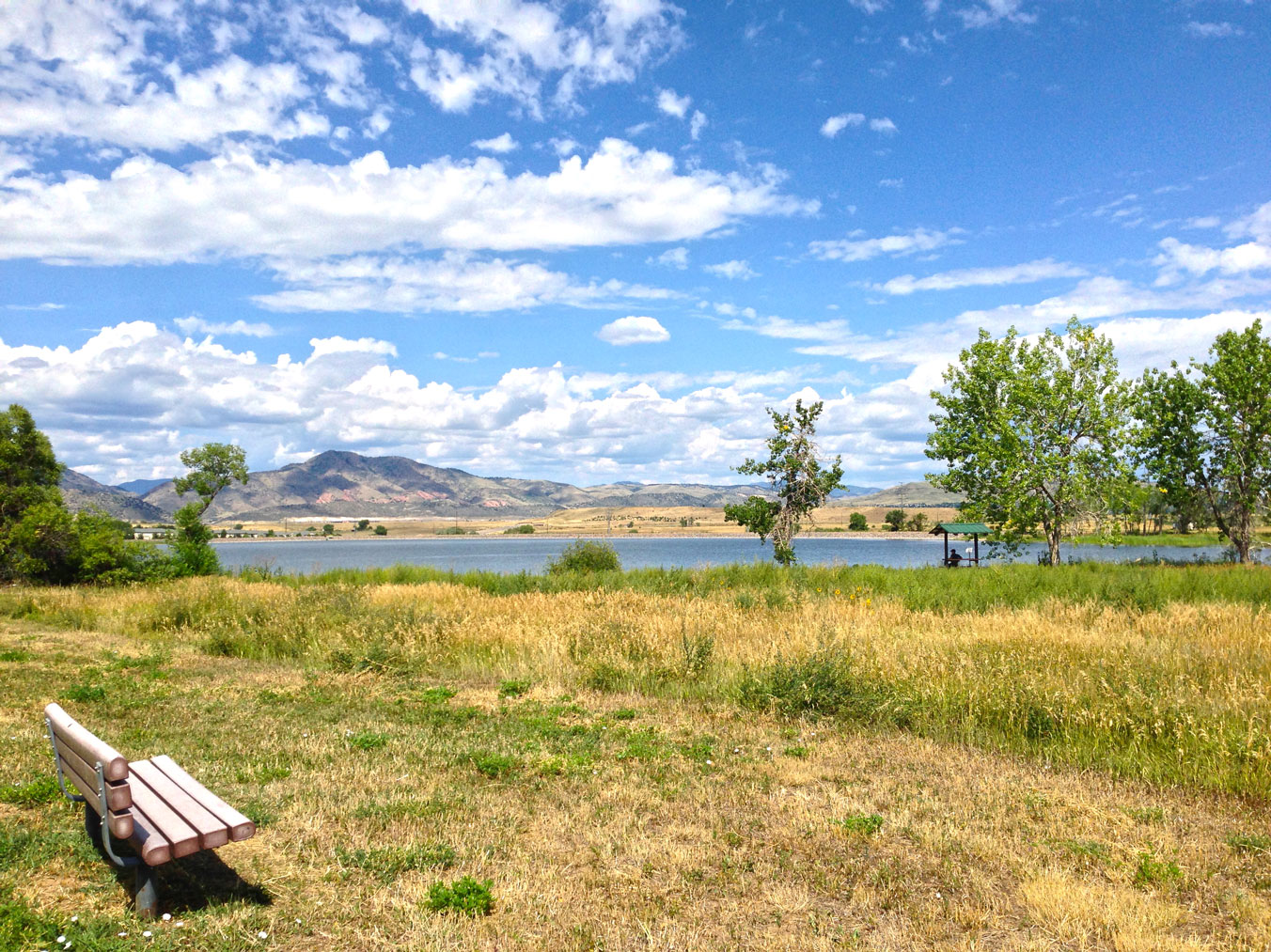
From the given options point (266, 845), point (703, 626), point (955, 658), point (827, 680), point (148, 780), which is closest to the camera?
point (148, 780)

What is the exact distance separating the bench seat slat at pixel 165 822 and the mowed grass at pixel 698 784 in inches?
21.6

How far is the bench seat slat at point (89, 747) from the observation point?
13.7 ft

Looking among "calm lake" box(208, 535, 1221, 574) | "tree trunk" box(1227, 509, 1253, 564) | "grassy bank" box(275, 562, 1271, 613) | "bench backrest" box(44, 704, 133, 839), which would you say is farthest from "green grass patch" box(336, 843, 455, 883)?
"tree trunk" box(1227, 509, 1253, 564)

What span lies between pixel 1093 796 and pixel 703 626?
7.52 metres

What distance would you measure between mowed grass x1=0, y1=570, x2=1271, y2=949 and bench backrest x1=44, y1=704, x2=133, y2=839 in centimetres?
65

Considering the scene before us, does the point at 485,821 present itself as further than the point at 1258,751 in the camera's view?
No

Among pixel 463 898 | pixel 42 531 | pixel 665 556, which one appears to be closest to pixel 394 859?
pixel 463 898

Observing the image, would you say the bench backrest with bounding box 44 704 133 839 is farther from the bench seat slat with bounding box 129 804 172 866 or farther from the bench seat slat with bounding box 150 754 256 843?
the bench seat slat with bounding box 150 754 256 843

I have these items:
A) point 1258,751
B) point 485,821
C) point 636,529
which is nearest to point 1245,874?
point 1258,751

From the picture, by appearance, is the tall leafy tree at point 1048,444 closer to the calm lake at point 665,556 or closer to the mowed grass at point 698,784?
the calm lake at point 665,556

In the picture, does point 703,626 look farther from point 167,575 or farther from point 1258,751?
point 167,575

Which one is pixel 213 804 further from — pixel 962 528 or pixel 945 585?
pixel 962 528

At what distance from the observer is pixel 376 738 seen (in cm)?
799

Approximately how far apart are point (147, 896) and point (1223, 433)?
132 feet
